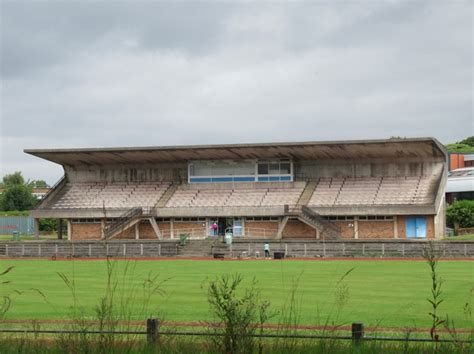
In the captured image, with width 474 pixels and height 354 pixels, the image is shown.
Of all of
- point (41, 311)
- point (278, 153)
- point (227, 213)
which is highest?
point (278, 153)

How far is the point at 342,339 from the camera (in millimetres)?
11312

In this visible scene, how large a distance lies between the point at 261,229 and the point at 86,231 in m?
16.5

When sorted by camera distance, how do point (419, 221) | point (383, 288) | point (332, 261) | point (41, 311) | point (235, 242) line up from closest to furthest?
1. point (41, 311)
2. point (383, 288)
3. point (332, 261)
4. point (235, 242)
5. point (419, 221)

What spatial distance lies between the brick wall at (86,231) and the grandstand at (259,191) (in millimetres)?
92

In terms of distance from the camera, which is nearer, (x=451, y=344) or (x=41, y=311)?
(x=451, y=344)

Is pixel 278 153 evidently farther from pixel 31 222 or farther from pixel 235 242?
pixel 31 222

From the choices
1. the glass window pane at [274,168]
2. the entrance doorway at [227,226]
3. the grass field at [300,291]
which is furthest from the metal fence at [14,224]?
the grass field at [300,291]

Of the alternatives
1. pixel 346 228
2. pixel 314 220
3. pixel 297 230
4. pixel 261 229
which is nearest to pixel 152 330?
pixel 314 220

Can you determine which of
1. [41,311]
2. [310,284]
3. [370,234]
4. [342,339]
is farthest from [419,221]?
[342,339]

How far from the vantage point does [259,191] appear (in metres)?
68.1

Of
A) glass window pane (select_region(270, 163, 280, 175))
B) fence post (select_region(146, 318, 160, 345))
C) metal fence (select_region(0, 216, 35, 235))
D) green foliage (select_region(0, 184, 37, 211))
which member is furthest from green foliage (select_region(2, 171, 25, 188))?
fence post (select_region(146, 318, 160, 345))

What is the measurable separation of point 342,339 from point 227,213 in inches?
2075

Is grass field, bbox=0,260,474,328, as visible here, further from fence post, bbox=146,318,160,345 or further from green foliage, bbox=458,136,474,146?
green foliage, bbox=458,136,474,146

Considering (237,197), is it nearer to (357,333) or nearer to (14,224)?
(14,224)
